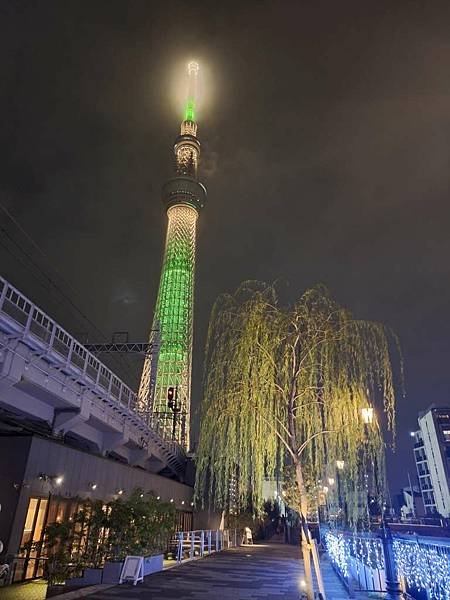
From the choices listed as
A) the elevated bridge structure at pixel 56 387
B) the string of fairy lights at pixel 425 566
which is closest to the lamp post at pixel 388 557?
the string of fairy lights at pixel 425 566

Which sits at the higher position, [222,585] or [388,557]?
[388,557]

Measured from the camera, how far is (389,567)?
28.9ft

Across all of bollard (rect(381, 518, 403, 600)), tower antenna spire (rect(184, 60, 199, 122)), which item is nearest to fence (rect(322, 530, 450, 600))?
bollard (rect(381, 518, 403, 600))

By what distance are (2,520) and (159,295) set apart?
7925 cm

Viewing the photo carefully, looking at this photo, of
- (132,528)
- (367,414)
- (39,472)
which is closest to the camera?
(367,414)

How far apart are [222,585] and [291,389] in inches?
321

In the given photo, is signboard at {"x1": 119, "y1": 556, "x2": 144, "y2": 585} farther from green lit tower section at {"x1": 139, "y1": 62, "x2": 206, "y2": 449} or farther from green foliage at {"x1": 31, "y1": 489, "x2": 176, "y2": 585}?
green lit tower section at {"x1": 139, "y1": 62, "x2": 206, "y2": 449}

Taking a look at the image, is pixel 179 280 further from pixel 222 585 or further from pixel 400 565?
pixel 400 565

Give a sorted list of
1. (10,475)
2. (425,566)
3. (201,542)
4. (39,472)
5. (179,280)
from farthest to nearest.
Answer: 1. (179,280)
2. (201,542)
3. (39,472)
4. (10,475)
5. (425,566)

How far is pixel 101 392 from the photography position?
1856cm

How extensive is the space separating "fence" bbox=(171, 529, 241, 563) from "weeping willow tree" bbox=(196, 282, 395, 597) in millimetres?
12385

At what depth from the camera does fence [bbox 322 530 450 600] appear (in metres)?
6.71

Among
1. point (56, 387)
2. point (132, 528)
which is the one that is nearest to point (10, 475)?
point (56, 387)

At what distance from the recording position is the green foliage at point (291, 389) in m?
8.58
